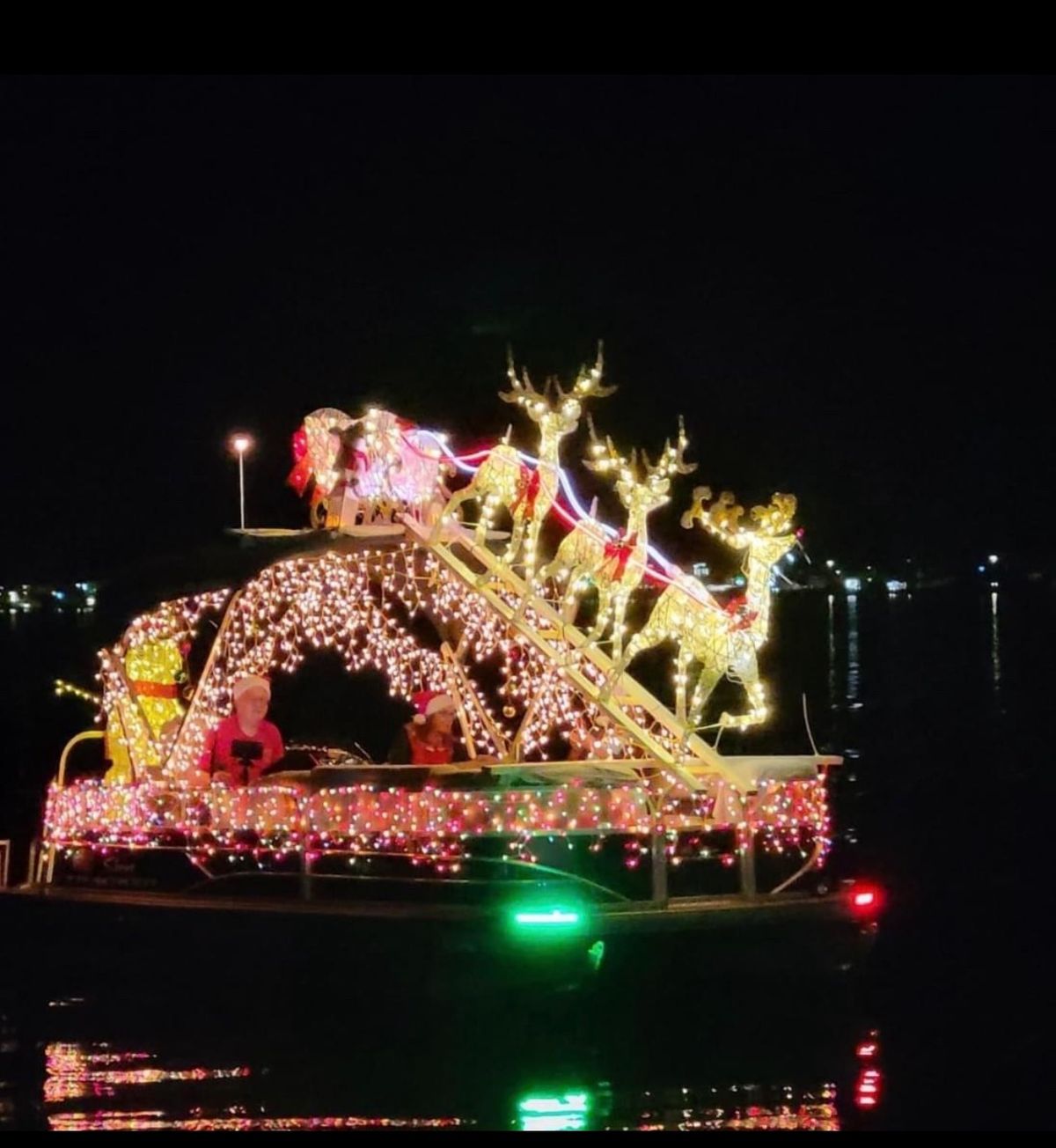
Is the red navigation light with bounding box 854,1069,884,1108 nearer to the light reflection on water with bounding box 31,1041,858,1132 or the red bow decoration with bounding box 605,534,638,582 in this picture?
→ the light reflection on water with bounding box 31,1041,858,1132

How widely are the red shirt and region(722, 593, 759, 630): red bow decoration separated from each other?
4.19 meters

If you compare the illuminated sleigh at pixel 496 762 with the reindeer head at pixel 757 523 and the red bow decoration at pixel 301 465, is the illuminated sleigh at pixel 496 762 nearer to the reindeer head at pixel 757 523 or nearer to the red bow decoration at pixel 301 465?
the reindeer head at pixel 757 523

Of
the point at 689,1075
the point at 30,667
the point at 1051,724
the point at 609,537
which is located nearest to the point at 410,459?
the point at 609,537

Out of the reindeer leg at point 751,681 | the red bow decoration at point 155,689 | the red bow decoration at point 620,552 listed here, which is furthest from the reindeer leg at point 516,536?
the red bow decoration at point 155,689

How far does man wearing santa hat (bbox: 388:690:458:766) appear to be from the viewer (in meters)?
16.8

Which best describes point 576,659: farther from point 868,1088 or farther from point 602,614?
point 868,1088

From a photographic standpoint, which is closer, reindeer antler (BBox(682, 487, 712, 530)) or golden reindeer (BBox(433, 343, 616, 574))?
reindeer antler (BBox(682, 487, 712, 530))

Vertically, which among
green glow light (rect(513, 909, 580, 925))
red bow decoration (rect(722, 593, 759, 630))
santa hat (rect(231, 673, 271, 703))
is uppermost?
red bow decoration (rect(722, 593, 759, 630))

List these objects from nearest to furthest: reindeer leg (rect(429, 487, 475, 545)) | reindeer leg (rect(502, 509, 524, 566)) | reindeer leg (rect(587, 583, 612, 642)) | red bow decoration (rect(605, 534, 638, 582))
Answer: red bow decoration (rect(605, 534, 638, 582)) → reindeer leg (rect(587, 583, 612, 642)) → reindeer leg (rect(502, 509, 524, 566)) → reindeer leg (rect(429, 487, 475, 545))

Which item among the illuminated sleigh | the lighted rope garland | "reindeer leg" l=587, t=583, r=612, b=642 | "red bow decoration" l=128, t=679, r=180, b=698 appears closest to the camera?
the lighted rope garland

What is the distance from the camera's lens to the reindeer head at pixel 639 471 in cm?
1451

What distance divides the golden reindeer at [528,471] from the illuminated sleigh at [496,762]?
0.06 ft

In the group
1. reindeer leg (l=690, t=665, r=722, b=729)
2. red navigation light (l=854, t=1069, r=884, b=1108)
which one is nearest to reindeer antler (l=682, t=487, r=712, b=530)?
reindeer leg (l=690, t=665, r=722, b=729)

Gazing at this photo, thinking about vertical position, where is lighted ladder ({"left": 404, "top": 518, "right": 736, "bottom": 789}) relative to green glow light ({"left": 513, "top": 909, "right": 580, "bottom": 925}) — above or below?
above
